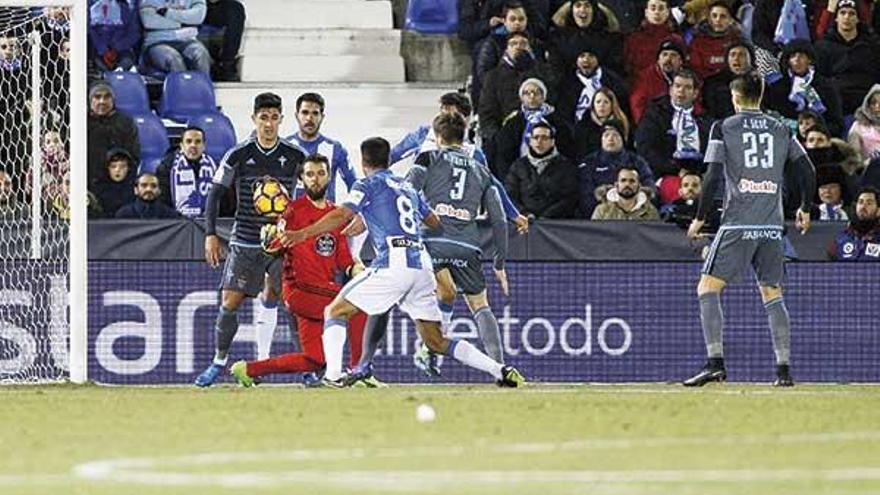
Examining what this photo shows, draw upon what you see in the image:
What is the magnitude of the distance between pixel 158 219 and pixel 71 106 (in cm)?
235

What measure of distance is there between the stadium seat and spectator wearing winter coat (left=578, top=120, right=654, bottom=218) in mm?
3617

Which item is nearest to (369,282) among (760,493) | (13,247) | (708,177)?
(708,177)

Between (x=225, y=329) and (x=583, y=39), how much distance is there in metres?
6.04

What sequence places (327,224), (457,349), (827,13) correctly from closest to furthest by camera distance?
(457,349) → (327,224) → (827,13)

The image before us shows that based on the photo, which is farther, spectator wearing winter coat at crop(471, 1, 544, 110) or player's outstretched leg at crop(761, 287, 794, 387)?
spectator wearing winter coat at crop(471, 1, 544, 110)

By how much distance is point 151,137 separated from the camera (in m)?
22.5

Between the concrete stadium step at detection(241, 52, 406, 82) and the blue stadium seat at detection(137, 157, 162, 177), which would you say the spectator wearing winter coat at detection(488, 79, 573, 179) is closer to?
the blue stadium seat at detection(137, 157, 162, 177)

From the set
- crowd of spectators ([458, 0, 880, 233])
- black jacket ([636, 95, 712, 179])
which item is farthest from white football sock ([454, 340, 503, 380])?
black jacket ([636, 95, 712, 179])

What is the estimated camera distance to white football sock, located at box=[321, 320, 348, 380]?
16469mm

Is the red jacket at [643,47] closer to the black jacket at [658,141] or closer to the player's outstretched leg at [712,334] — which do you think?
the black jacket at [658,141]

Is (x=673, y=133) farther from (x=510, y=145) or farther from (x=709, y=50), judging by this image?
(x=709, y=50)

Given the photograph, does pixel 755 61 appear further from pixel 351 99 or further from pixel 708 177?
pixel 708 177

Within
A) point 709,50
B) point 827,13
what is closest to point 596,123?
point 709,50

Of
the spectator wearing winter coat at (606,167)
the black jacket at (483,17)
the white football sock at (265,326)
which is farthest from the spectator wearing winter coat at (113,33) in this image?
the white football sock at (265,326)
